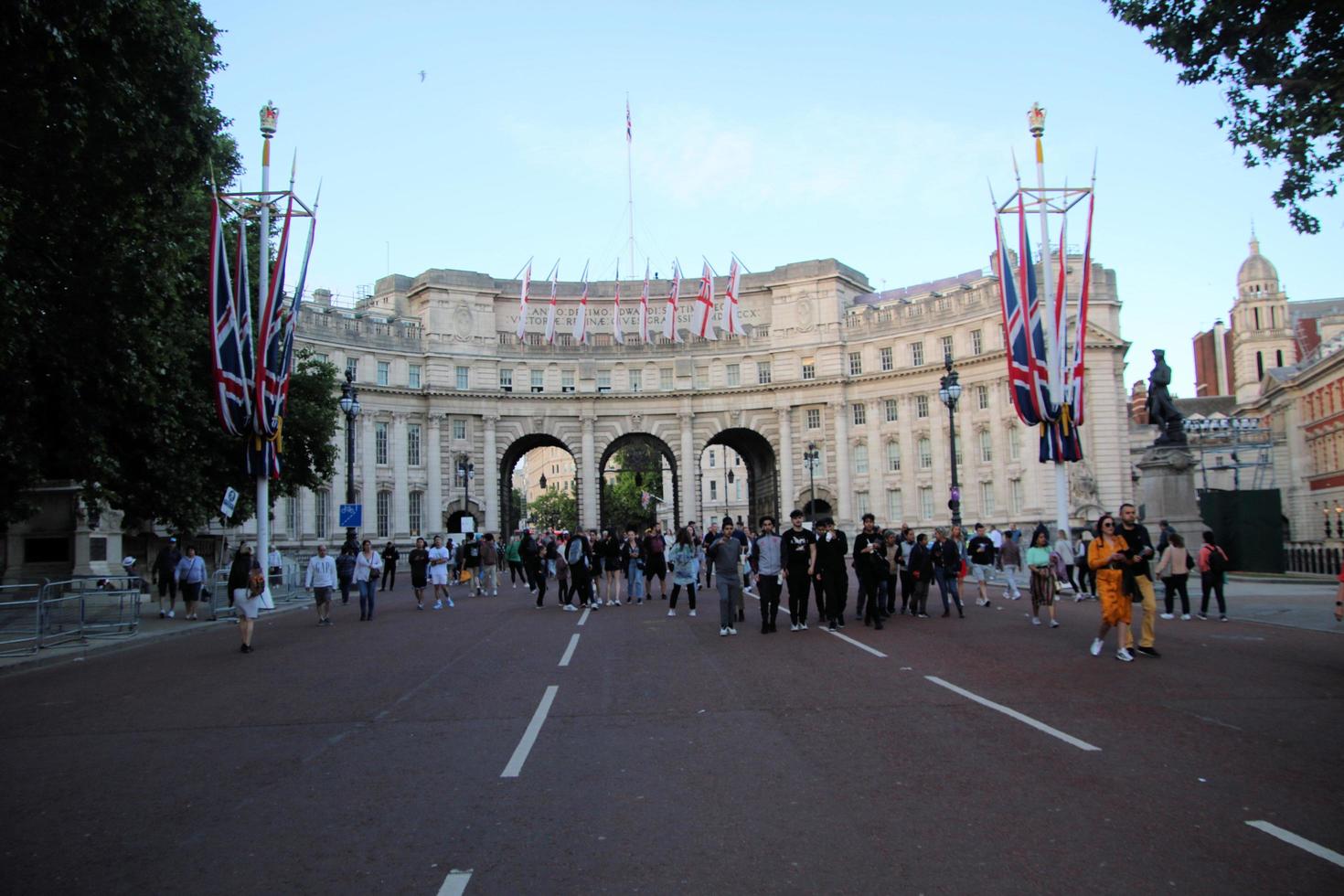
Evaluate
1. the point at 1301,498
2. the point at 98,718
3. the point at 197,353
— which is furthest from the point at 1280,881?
the point at 1301,498

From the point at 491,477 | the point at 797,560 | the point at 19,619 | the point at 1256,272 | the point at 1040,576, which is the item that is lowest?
the point at 19,619

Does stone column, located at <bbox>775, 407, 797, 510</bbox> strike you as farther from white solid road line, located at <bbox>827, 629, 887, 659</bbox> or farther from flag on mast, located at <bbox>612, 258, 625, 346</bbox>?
white solid road line, located at <bbox>827, 629, 887, 659</bbox>

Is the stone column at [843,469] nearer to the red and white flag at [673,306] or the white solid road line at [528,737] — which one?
the red and white flag at [673,306]

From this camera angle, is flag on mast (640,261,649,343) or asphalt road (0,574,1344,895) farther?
flag on mast (640,261,649,343)

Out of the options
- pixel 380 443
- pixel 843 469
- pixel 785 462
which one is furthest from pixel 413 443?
pixel 843 469

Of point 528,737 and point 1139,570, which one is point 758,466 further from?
point 528,737

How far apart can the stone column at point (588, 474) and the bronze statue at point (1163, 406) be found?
136ft

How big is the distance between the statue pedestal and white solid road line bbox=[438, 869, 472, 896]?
2570 cm

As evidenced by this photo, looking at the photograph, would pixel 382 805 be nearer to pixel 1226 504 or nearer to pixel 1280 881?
pixel 1280 881

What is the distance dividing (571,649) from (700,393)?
173 ft

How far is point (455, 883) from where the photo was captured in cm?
519

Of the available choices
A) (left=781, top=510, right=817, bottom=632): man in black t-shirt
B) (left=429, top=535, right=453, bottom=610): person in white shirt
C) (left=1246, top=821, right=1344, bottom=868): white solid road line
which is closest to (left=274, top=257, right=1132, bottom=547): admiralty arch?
(left=429, top=535, right=453, bottom=610): person in white shirt

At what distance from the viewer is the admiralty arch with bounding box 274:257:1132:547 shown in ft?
198

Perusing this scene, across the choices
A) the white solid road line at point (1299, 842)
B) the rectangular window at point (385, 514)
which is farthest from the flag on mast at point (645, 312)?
the white solid road line at point (1299, 842)
